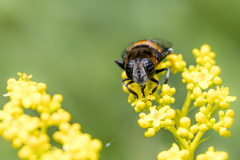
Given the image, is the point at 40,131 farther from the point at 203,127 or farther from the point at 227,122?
the point at 227,122

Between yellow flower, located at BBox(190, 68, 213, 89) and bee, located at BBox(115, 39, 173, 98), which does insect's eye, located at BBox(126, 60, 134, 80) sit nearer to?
bee, located at BBox(115, 39, 173, 98)

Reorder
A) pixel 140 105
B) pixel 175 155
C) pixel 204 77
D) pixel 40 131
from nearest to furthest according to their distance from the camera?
pixel 40 131
pixel 175 155
pixel 140 105
pixel 204 77

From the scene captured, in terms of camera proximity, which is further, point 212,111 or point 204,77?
point 204,77

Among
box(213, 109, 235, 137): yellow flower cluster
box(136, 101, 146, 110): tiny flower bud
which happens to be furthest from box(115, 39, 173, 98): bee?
box(213, 109, 235, 137): yellow flower cluster

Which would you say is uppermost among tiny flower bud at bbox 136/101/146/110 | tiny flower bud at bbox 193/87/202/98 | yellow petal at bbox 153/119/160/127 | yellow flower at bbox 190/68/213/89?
yellow flower at bbox 190/68/213/89

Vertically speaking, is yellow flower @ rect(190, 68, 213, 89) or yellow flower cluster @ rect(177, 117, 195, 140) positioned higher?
yellow flower @ rect(190, 68, 213, 89)

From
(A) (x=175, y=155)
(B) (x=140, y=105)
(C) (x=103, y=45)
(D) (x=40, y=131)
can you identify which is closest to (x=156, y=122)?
(B) (x=140, y=105)

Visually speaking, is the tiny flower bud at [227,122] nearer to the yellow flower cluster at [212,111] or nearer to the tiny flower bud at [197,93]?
the yellow flower cluster at [212,111]
